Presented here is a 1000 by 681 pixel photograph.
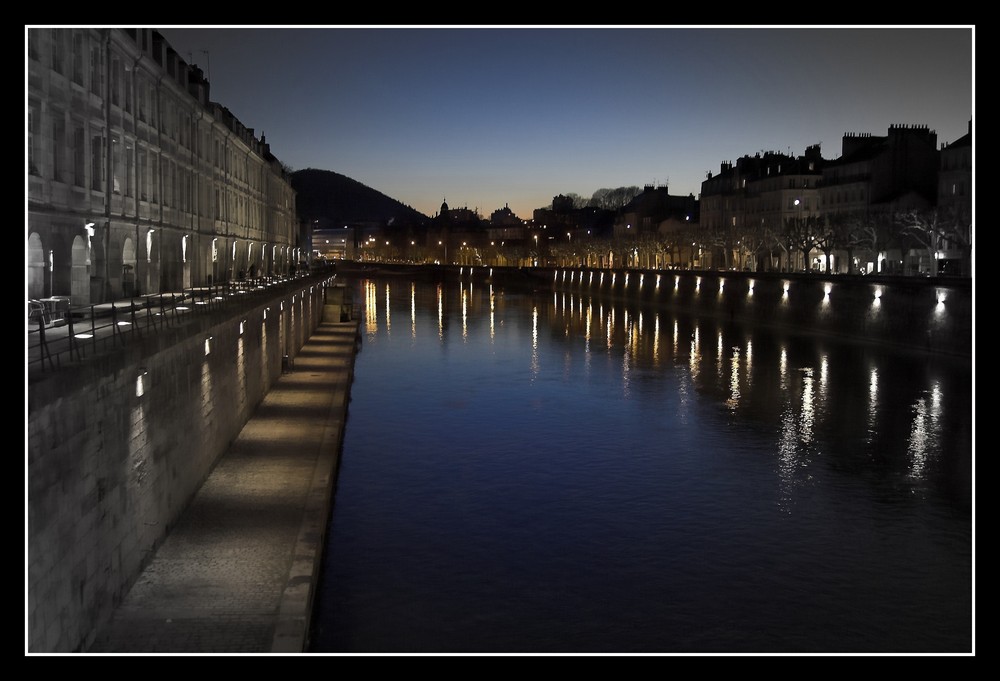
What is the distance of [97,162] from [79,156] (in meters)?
1.41

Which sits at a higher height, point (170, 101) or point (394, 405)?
point (170, 101)

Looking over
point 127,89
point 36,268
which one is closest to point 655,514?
point 36,268

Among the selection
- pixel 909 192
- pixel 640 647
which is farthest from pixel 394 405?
pixel 909 192

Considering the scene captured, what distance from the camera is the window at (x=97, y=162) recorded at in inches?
1021

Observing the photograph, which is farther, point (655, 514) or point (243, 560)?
point (655, 514)

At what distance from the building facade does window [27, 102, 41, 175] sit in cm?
2

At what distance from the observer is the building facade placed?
74.3 ft

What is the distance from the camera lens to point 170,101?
36.5m

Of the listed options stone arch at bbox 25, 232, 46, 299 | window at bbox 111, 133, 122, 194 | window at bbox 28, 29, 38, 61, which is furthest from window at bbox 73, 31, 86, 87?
stone arch at bbox 25, 232, 46, 299

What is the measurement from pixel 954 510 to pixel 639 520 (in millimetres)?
6593

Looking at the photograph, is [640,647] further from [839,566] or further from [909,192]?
[909,192]

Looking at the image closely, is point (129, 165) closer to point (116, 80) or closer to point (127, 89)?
point (127, 89)

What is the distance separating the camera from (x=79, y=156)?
2508 centimetres

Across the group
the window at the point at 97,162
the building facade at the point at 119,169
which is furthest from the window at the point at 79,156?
the window at the point at 97,162
